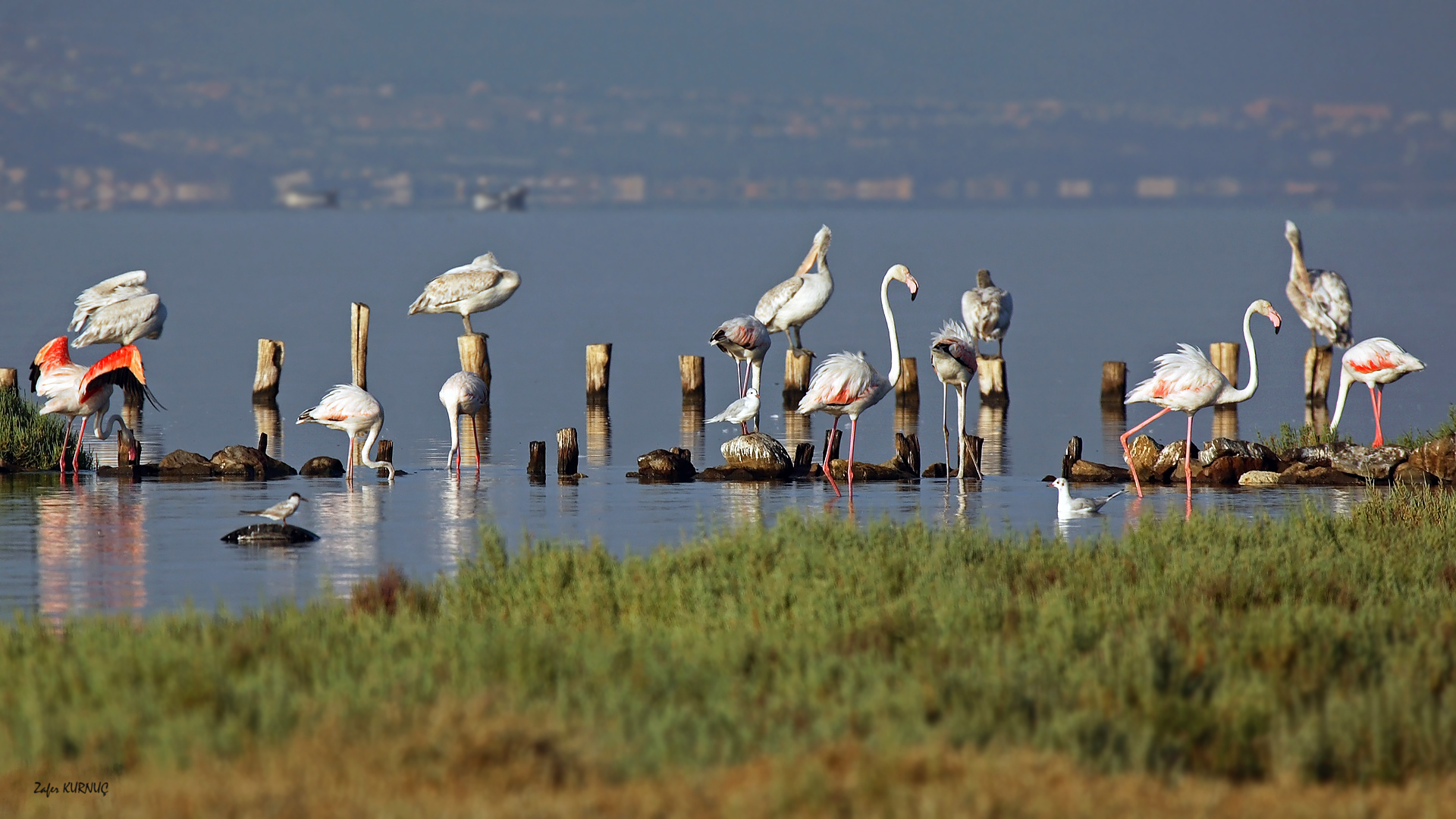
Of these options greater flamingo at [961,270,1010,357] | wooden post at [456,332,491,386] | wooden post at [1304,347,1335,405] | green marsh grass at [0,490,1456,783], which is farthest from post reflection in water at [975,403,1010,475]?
green marsh grass at [0,490,1456,783]

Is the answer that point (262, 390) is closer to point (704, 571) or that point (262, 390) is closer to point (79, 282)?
point (704, 571)

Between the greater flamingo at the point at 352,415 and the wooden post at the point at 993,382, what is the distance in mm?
11995

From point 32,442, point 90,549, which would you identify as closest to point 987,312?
point 32,442

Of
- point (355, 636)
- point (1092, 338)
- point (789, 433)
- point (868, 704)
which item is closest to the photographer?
point (868, 704)

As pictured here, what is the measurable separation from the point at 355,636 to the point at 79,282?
65417mm

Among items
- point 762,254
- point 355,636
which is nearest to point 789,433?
point 355,636

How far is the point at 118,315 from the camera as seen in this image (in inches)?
928

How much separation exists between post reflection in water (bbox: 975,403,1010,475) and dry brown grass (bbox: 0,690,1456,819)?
1291 cm

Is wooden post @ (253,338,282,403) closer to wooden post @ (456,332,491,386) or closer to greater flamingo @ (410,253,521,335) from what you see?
greater flamingo @ (410,253,521,335)

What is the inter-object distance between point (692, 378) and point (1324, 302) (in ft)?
33.2

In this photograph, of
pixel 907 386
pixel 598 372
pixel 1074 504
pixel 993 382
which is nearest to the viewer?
pixel 1074 504

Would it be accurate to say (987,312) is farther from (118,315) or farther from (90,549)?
(90,549)

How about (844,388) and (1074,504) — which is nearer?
(1074,504)

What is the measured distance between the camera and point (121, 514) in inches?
595
